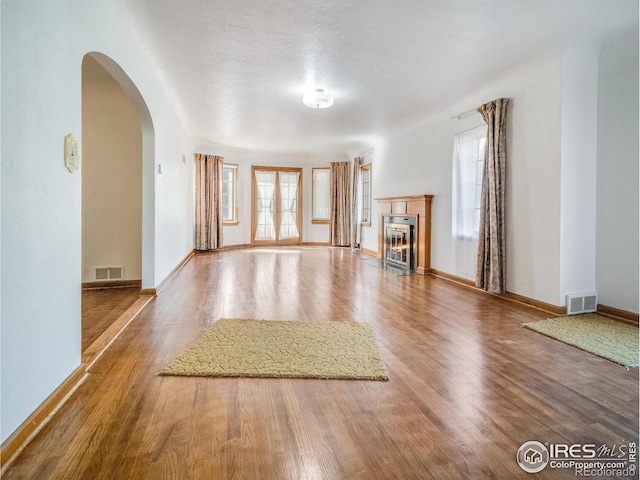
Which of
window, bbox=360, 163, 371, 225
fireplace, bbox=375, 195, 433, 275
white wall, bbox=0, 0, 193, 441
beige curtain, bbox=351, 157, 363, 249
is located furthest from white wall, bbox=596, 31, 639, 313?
beige curtain, bbox=351, 157, 363, 249

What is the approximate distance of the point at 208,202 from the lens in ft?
27.3

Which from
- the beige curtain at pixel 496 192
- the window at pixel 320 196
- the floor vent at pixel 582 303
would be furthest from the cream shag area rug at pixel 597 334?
the window at pixel 320 196

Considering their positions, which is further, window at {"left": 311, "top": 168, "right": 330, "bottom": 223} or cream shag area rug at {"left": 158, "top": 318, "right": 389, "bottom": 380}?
window at {"left": 311, "top": 168, "right": 330, "bottom": 223}

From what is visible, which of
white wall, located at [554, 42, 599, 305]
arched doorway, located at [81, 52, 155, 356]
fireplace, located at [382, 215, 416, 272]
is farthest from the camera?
fireplace, located at [382, 215, 416, 272]

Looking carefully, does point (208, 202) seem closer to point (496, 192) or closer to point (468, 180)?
point (468, 180)

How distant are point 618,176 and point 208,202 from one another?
733 centimetres

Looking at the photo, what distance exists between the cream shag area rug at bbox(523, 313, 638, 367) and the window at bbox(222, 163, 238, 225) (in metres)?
7.52

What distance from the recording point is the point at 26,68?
151 centimetres

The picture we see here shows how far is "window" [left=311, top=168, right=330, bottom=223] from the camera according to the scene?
1009 centimetres

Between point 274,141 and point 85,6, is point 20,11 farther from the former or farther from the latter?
point 274,141

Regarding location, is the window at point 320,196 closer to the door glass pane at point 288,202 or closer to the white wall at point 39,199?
the door glass pane at point 288,202

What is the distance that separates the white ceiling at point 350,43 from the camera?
269 centimetres

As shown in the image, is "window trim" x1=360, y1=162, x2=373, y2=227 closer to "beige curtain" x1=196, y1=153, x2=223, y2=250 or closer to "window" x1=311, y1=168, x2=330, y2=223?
"window" x1=311, y1=168, x2=330, y2=223

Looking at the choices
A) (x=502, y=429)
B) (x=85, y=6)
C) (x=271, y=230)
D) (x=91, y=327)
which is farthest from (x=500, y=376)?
(x=271, y=230)
